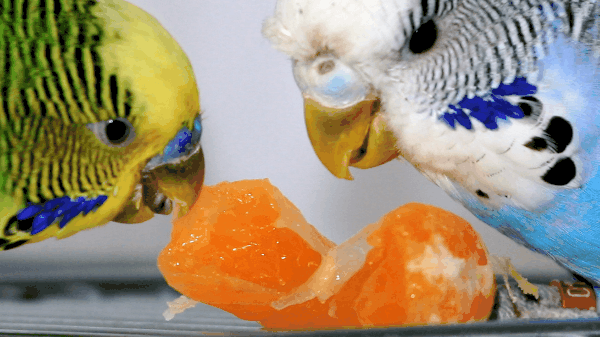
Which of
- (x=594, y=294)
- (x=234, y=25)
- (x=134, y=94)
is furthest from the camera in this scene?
(x=234, y=25)

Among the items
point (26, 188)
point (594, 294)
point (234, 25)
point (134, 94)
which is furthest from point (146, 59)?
point (594, 294)

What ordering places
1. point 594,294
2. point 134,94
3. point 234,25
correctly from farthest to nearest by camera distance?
point 234,25
point 594,294
point 134,94

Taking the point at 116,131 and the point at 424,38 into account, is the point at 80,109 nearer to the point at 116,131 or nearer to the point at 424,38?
the point at 116,131

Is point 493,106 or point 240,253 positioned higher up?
point 493,106

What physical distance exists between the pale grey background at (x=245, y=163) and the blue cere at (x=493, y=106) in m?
0.44

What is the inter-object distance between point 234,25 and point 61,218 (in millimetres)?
522

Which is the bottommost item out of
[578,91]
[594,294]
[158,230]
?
[158,230]

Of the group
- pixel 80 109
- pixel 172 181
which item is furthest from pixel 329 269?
pixel 80 109

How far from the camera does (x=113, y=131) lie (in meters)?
0.50

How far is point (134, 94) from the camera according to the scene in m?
0.49

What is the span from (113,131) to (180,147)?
0.27ft

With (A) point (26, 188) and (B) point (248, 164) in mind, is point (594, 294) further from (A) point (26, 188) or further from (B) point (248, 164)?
(A) point (26, 188)

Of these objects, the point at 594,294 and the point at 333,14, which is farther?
the point at 594,294

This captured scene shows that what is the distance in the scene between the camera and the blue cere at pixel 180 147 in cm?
55
